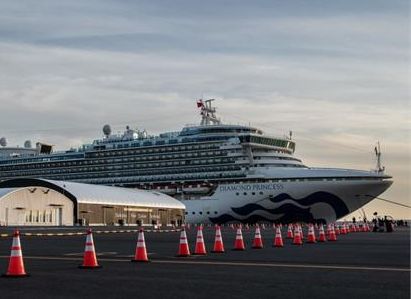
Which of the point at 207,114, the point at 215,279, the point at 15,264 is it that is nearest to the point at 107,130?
the point at 207,114

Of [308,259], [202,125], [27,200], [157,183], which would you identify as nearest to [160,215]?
[157,183]

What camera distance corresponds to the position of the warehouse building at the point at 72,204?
70.8 m

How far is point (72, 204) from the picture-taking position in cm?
7412

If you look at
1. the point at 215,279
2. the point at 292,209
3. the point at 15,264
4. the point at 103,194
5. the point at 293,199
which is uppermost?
the point at 103,194

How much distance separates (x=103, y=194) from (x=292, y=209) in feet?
68.0

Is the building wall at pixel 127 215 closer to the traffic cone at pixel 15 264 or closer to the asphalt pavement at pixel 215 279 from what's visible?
the asphalt pavement at pixel 215 279

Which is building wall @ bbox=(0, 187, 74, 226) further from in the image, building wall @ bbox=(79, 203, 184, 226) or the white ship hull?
the white ship hull

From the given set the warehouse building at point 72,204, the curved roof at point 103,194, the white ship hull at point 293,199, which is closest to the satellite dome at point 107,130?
the curved roof at point 103,194

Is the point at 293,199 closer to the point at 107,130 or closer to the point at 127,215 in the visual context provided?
the point at 127,215

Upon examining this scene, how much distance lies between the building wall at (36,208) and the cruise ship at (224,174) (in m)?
14.3

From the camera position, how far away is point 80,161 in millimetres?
93250

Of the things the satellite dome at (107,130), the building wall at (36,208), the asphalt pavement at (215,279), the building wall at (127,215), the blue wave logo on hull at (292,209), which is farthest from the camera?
the satellite dome at (107,130)

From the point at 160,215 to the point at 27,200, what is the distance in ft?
62.6

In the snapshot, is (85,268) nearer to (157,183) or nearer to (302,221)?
(302,221)
